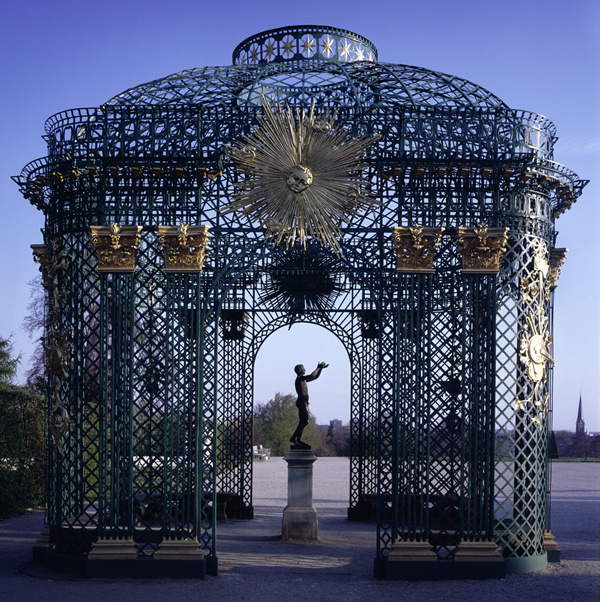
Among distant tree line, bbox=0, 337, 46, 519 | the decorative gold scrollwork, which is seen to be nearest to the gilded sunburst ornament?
the decorative gold scrollwork

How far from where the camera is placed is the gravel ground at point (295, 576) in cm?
1207

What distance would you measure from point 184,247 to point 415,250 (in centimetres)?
356

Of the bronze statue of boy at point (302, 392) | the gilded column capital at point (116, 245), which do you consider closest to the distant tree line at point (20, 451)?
the bronze statue of boy at point (302, 392)

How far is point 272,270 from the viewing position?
14.5 meters

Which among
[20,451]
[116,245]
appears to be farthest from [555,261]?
[20,451]

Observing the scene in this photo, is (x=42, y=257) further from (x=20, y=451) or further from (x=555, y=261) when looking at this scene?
(x=555, y=261)

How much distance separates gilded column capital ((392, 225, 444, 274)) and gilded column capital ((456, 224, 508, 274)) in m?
0.42

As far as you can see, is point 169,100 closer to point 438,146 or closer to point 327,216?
point 327,216

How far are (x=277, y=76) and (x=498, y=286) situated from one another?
513 centimetres

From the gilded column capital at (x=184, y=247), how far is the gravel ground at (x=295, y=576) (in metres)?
4.70

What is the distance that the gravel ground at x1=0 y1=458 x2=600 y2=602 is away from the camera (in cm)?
1207

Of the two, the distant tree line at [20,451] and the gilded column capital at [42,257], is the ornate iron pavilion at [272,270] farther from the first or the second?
the distant tree line at [20,451]

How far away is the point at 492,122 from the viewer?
Result: 45.3 ft

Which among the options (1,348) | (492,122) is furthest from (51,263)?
(1,348)
